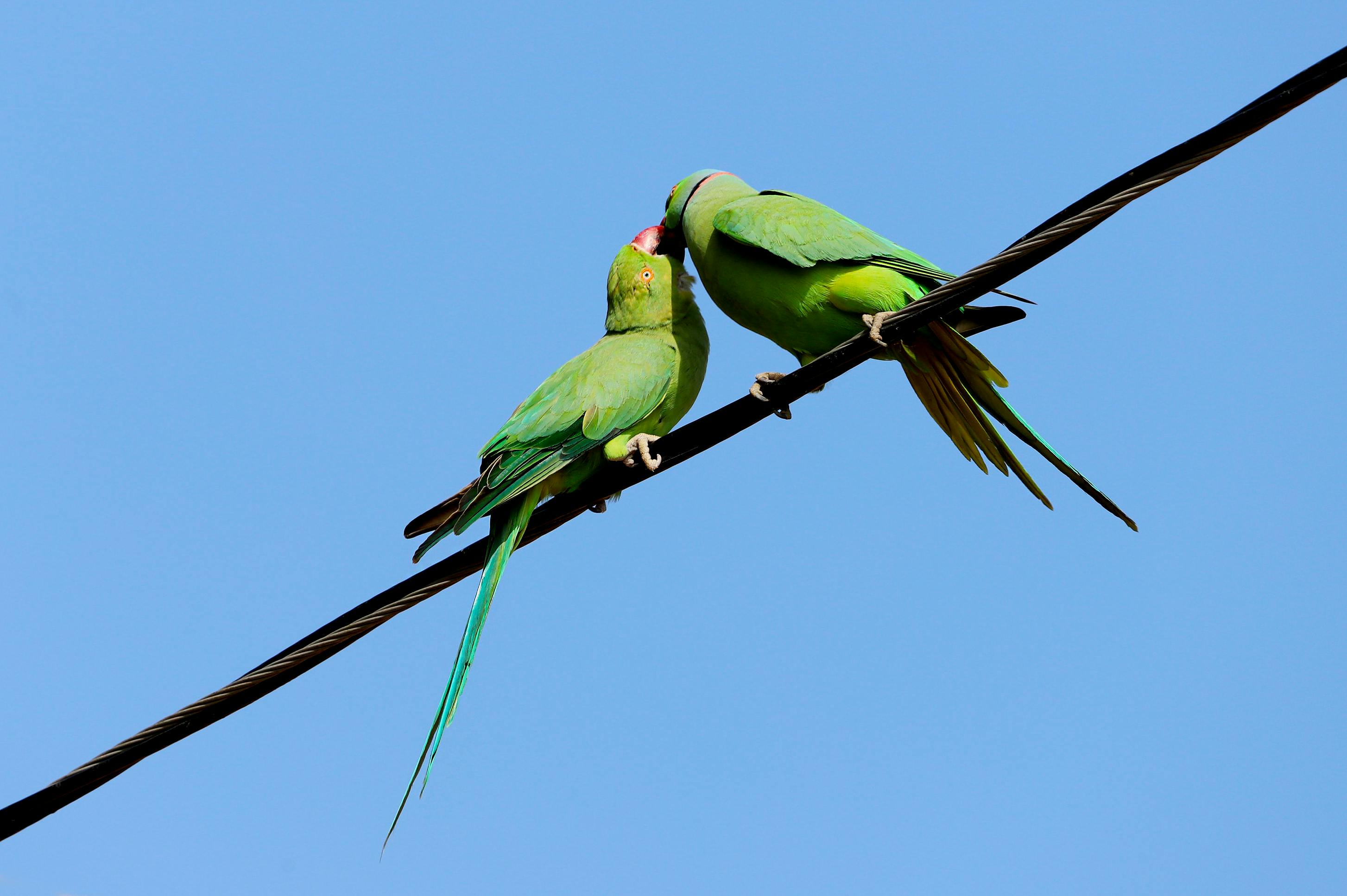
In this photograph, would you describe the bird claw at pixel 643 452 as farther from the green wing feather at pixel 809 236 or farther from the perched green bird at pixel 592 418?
the green wing feather at pixel 809 236

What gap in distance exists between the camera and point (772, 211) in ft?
14.8

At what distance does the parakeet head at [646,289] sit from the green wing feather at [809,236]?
21.4 inches

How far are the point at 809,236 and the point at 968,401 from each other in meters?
0.93

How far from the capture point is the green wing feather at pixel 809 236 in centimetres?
429

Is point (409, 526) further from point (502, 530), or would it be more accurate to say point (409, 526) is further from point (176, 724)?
point (176, 724)

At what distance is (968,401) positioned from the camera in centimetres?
424

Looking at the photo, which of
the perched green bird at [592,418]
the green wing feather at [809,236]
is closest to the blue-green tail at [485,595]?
the perched green bird at [592,418]

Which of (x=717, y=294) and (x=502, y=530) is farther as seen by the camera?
(x=717, y=294)

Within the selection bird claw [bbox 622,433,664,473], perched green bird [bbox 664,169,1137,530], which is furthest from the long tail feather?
bird claw [bbox 622,433,664,473]

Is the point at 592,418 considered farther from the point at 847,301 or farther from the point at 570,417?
the point at 847,301

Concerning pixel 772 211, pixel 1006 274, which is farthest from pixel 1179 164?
pixel 772 211

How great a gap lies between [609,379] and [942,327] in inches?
57.2

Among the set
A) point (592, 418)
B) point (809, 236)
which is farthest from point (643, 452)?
point (809, 236)

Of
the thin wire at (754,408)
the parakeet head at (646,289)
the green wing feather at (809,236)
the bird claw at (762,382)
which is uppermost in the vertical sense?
the parakeet head at (646,289)
